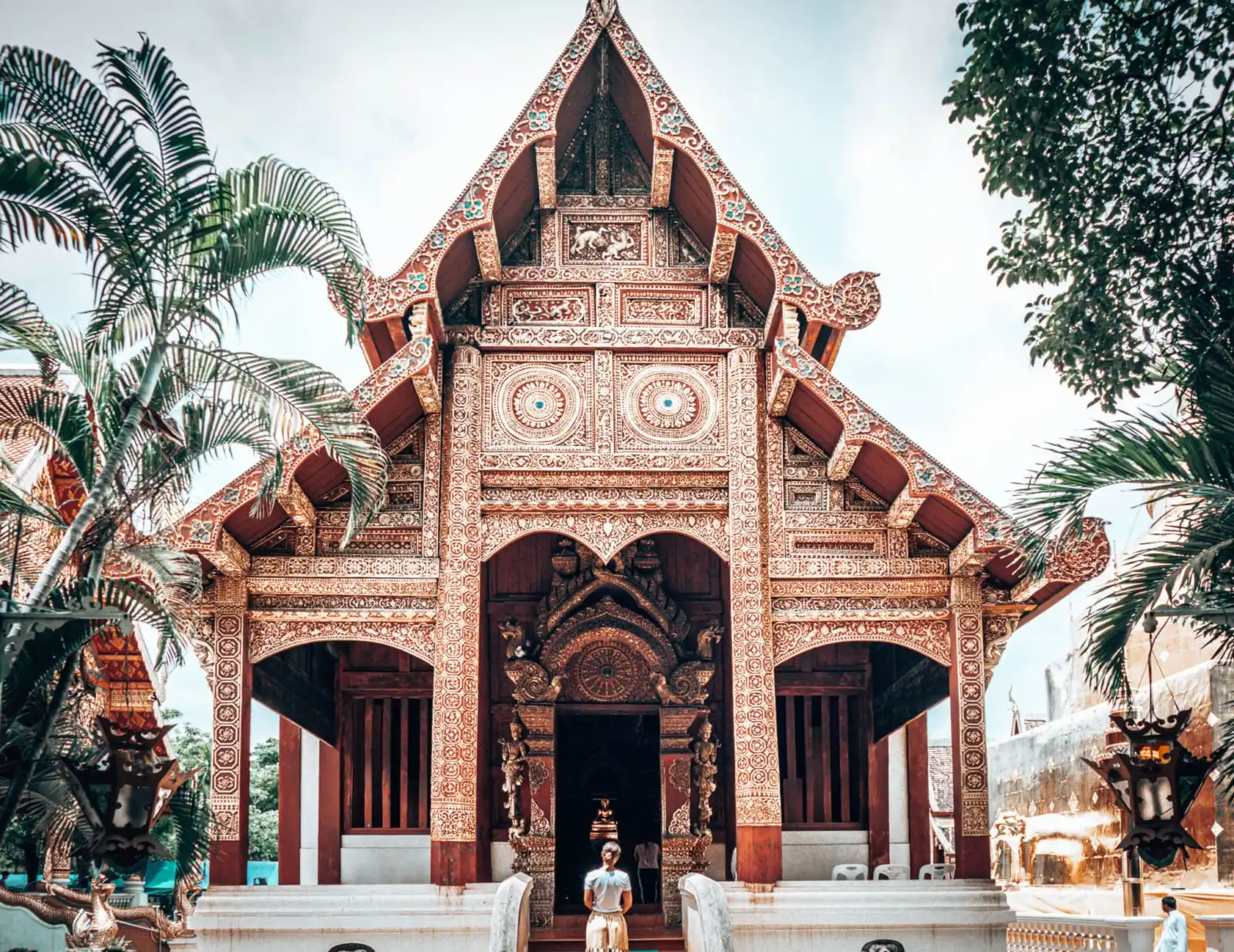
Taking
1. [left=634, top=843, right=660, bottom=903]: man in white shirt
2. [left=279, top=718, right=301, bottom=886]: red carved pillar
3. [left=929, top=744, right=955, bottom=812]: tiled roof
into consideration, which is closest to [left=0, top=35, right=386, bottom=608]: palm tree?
[left=279, top=718, right=301, bottom=886]: red carved pillar

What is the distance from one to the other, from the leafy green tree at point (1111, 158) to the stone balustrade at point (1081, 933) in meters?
4.43

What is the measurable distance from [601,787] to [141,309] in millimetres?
8071

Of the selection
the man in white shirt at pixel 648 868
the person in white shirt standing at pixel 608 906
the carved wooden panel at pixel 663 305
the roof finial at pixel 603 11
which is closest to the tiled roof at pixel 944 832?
the man in white shirt at pixel 648 868

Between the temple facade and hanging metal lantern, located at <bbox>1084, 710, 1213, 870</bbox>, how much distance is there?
4.13 ft

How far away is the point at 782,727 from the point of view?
14.7m

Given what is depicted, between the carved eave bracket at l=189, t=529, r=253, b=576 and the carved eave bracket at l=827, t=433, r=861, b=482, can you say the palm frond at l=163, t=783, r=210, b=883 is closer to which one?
the carved eave bracket at l=189, t=529, r=253, b=576

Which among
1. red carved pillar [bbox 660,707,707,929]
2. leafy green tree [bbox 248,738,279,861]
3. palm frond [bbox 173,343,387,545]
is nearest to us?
palm frond [bbox 173,343,387,545]

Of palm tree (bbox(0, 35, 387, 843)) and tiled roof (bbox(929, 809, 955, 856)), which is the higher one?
palm tree (bbox(0, 35, 387, 843))

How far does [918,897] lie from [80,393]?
24.0 feet

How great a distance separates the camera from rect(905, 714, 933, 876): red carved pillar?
1421 cm

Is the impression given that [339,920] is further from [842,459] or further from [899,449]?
[899,449]

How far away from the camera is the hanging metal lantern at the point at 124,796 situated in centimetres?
970

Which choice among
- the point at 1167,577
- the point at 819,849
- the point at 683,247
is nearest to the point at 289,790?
the point at 819,849

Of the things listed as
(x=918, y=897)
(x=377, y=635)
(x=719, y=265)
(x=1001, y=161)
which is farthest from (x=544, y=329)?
(x=918, y=897)
